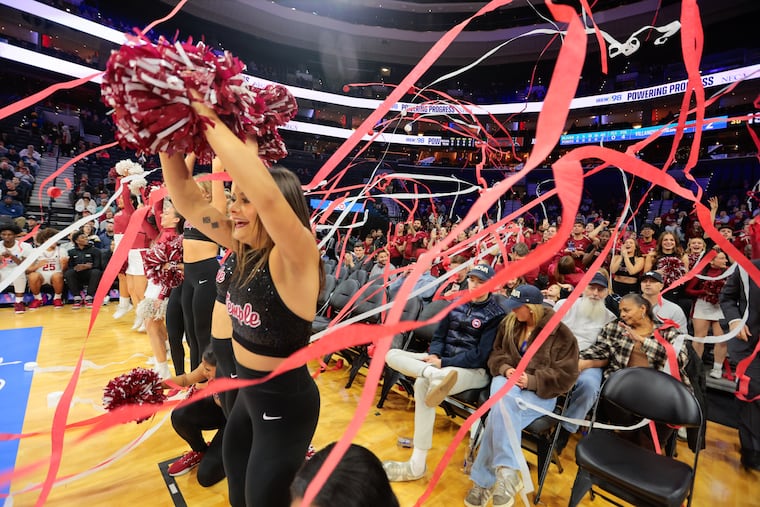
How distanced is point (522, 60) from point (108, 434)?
2249cm

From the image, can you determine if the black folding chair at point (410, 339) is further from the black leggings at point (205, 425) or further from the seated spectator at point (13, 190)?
the seated spectator at point (13, 190)

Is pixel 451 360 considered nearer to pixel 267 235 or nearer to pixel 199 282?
pixel 199 282

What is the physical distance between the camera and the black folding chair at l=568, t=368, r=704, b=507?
6.17ft

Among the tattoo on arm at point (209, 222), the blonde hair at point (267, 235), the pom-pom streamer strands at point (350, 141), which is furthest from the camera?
the tattoo on arm at point (209, 222)

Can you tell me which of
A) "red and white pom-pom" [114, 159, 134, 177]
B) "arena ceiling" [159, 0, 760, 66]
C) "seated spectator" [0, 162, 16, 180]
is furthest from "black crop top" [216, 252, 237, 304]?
"arena ceiling" [159, 0, 760, 66]

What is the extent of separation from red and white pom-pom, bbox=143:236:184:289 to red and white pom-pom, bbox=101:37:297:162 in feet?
8.06

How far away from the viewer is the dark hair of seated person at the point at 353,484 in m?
→ 0.95

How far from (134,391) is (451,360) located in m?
2.01

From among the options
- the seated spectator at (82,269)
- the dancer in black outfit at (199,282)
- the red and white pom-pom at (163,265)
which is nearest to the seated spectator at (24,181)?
the seated spectator at (82,269)

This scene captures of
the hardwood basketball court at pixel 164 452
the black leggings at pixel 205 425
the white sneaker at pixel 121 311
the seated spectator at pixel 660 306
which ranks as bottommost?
the white sneaker at pixel 121 311

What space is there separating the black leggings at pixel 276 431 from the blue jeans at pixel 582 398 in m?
2.00

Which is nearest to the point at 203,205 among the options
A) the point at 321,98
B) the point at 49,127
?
the point at 49,127

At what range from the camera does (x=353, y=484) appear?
96 centimetres

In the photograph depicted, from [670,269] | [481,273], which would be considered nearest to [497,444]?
[481,273]
